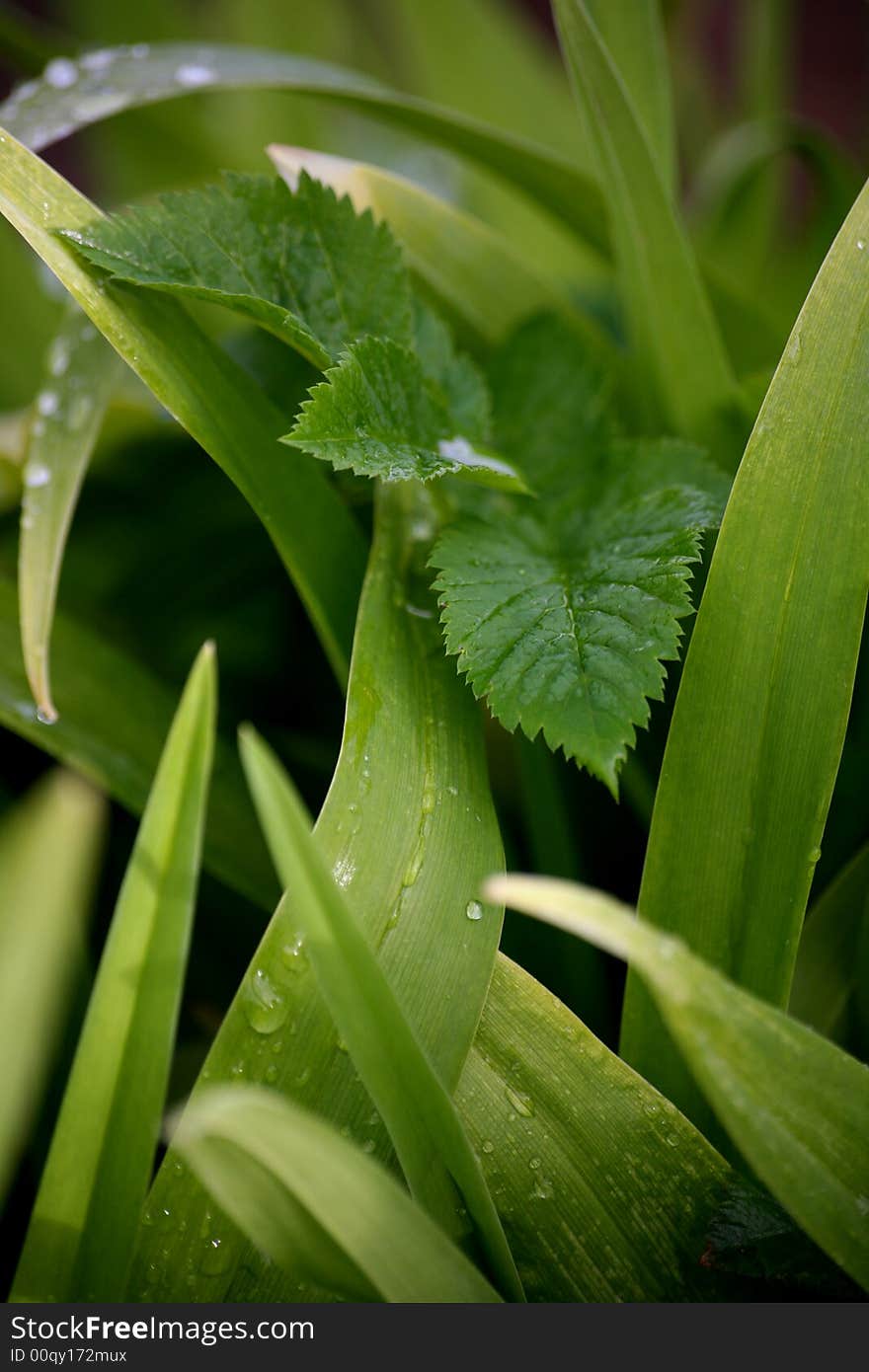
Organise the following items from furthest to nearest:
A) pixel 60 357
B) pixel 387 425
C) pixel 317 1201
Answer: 1. pixel 60 357
2. pixel 387 425
3. pixel 317 1201

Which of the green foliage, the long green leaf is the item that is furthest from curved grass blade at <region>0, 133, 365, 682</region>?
the long green leaf

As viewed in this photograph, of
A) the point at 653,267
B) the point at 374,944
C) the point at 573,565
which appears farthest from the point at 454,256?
the point at 374,944

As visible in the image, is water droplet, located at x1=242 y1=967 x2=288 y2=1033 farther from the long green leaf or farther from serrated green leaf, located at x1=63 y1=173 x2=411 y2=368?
the long green leaf

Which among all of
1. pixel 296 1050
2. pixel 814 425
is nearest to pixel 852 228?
pixel 814 425

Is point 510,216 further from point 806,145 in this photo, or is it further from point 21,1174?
point 21,1174

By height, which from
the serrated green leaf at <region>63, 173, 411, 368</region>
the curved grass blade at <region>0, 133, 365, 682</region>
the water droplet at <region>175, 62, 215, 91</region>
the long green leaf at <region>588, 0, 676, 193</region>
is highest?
the long green leaf at <region>588, 0, 676, 193</region>

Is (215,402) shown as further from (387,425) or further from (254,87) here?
(254,87)
